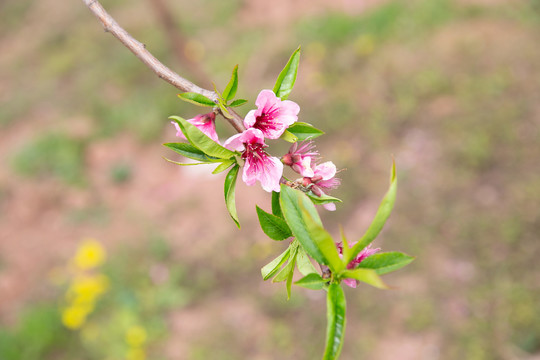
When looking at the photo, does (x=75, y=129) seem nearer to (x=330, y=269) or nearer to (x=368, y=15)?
(x=368, y=15)

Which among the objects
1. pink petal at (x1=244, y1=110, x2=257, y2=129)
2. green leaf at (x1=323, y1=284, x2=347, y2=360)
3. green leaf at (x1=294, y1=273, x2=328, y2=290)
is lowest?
green leaf at (x1=323, y1=284, x2=347, y2=360)

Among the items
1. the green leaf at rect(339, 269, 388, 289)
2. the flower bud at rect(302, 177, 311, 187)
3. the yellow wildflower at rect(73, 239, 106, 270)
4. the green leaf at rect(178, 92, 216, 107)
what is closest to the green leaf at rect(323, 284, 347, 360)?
the green leaf at rect(339, 269, 388, 289)

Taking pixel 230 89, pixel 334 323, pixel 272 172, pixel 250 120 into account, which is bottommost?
pixel 334 323

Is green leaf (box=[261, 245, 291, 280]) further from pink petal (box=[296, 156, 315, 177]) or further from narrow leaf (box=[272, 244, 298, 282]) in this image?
pink petal (box=[296, 156, 315, 177])

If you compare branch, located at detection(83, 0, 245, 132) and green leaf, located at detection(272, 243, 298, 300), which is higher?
branch, located at detection(83, 0, 245, 132)

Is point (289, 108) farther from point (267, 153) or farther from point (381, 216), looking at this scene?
point (381, 216)

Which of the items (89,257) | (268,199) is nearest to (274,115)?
(268,199)

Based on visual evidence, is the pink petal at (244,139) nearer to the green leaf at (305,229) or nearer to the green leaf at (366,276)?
the green leaf at (305,229)
